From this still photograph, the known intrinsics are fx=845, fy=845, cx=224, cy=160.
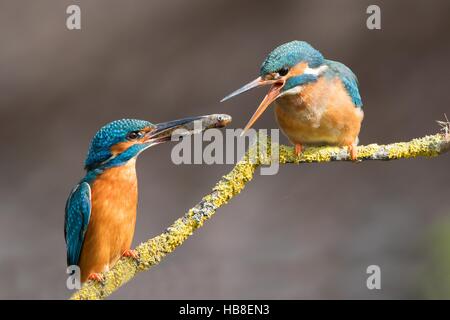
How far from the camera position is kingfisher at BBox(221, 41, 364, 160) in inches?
119

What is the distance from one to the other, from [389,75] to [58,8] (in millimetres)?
2835

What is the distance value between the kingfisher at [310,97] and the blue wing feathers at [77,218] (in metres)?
0.74

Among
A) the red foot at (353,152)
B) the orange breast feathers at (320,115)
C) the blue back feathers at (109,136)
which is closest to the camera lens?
the red foot at (353,152)

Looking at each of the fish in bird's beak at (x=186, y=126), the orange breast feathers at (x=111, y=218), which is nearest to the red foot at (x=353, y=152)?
the fish in bird's beak at (x=186, y=126)

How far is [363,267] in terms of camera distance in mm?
6992

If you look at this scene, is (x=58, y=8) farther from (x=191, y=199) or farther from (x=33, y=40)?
(x=191, y=199)

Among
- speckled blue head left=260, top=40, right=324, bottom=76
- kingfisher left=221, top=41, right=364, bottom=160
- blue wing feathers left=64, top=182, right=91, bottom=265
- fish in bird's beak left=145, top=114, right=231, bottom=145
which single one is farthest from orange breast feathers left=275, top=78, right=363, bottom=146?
blue wing feathers left=64, top=182, right=91, bottom=265

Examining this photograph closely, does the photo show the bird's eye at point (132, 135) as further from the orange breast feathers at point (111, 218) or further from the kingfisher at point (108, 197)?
the orange breast feathers at point (111, 218)

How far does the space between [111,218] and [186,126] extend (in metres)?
0.59

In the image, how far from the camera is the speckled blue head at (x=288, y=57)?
2951 mm

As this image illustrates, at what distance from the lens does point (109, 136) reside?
2.87 metres

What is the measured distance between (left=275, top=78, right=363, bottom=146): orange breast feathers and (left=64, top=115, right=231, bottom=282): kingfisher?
1.98 feet

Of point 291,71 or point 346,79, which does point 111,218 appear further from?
point 346,79

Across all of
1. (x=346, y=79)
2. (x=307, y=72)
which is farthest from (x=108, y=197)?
(x=346, y=79)
